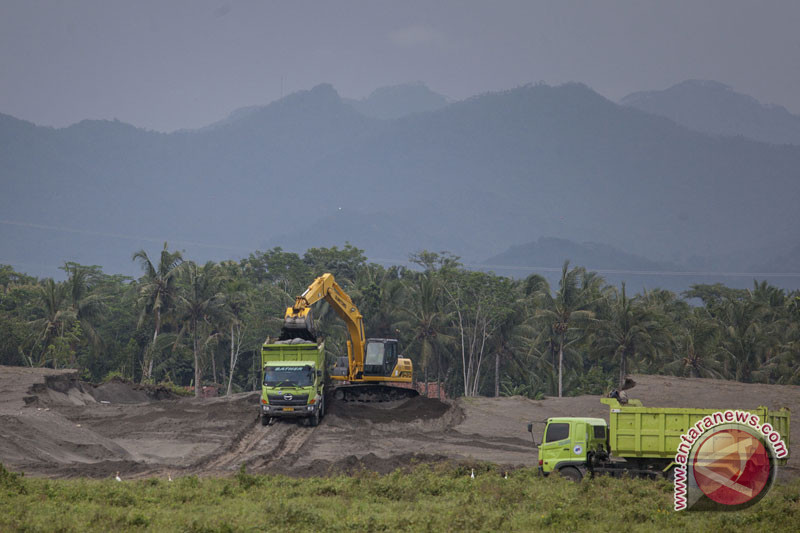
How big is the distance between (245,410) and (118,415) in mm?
6718

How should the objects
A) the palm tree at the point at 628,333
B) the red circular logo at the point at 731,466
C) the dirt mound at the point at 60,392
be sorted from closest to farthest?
the red circular logo at the point at 731,466 < the dirt mound at the point at 60,392 < the palm tree at the point at 628,333

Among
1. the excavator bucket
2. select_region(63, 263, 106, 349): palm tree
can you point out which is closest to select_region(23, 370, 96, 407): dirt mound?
the excavator bucket

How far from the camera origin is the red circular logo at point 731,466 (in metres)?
19.0

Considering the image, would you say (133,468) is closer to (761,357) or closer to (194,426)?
(194,426)

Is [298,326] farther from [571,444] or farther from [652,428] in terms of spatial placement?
[652,428]

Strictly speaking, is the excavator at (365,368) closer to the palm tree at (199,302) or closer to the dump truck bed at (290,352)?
the dump truck bed at (290,352)

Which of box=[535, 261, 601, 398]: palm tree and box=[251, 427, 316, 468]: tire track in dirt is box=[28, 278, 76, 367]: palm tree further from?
box=[535, 261, 601, 398]: palm tree

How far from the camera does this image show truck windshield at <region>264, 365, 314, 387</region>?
36.8m

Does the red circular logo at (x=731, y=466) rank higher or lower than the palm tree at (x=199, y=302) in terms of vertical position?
lower

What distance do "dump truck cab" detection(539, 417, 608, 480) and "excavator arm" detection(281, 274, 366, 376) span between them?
651 inches

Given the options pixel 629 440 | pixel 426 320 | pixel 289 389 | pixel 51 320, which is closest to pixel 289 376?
pixel 289 389

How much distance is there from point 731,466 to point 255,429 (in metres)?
23.4

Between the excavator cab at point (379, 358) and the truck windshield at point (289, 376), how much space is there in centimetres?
1045

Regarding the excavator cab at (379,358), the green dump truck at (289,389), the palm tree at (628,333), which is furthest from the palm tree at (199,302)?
the green dump truck at (289,389)
